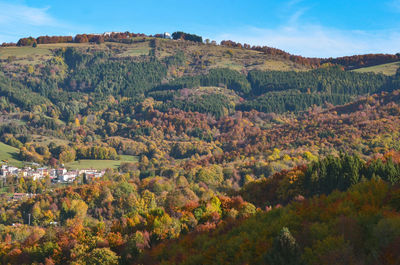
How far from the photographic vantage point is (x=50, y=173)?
173m

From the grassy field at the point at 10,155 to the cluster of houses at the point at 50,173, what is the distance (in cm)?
866

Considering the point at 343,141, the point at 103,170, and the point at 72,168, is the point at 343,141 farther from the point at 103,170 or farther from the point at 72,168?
the point at 72,168

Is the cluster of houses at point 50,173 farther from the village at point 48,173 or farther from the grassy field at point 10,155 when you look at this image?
the grassy field at point 10,155

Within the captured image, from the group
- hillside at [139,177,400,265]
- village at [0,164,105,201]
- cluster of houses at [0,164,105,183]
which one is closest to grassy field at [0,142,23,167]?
village at [0,164,105,201]

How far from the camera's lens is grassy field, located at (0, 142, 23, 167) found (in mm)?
179625

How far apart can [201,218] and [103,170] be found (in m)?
122

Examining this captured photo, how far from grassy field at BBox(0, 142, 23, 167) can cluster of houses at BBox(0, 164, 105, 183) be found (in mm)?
8656

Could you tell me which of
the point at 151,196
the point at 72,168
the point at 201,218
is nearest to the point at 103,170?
the point at 72,168

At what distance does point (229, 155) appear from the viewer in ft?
606

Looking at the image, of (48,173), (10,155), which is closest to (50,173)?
(48,173)

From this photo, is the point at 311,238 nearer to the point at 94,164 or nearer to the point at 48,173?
the point at 48,173

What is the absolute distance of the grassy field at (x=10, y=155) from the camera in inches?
7072

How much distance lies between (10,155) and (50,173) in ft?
90.6

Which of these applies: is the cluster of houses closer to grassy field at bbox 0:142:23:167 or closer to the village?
the village
